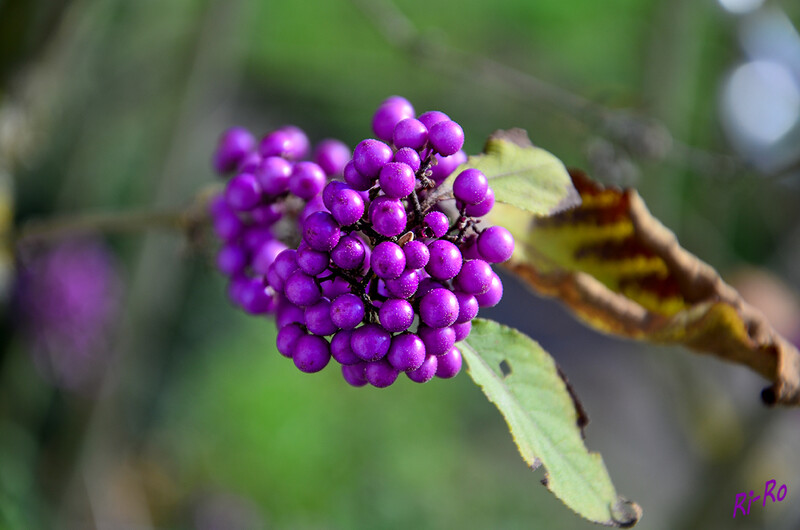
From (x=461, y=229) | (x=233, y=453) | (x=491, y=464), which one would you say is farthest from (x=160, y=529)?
(x=461, y=229)

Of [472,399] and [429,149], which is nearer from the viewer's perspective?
[429,149]

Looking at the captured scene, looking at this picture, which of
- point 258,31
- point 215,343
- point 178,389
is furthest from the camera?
point 258,31

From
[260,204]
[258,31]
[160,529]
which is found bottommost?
[160,529]

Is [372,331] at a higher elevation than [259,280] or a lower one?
higher

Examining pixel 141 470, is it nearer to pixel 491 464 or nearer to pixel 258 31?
pixel 491 464

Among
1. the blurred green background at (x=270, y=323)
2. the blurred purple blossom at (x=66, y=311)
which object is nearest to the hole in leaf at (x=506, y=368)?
the blurred green background at (x=270, y=323)

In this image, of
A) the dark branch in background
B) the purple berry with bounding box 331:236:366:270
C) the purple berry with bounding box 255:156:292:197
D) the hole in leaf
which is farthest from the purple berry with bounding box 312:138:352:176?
the dark branch in background

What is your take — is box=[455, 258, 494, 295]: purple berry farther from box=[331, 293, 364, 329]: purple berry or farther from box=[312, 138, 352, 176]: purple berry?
box=[312, 138, 352, 176]: purple berry
